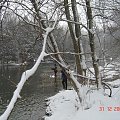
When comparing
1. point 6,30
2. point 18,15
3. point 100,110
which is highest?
point 18,15

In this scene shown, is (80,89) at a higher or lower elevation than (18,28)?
lower

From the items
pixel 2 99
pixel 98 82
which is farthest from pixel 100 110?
pixel 2 99

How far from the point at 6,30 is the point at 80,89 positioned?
10.6 ft

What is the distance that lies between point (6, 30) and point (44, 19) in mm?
1627

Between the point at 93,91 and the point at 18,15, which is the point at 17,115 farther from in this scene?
the point at 18,15

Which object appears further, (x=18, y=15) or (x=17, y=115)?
(x=17, y=115)

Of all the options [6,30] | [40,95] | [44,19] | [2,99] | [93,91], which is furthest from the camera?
[40,95]

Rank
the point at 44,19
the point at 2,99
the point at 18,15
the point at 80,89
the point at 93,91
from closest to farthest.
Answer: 1. the point at 18,15
2. the point at 44,19
3. the point at 80,89
4. the point at 93,91
5. the point at 2,99

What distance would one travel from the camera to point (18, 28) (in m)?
7.27

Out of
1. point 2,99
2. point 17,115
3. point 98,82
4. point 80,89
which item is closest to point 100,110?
point 80,89

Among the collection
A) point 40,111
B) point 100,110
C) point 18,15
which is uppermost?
point 18,15

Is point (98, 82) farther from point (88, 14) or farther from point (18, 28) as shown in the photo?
point (18, 28)

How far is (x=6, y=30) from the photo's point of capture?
6348 mm

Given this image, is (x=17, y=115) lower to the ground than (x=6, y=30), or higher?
lower
